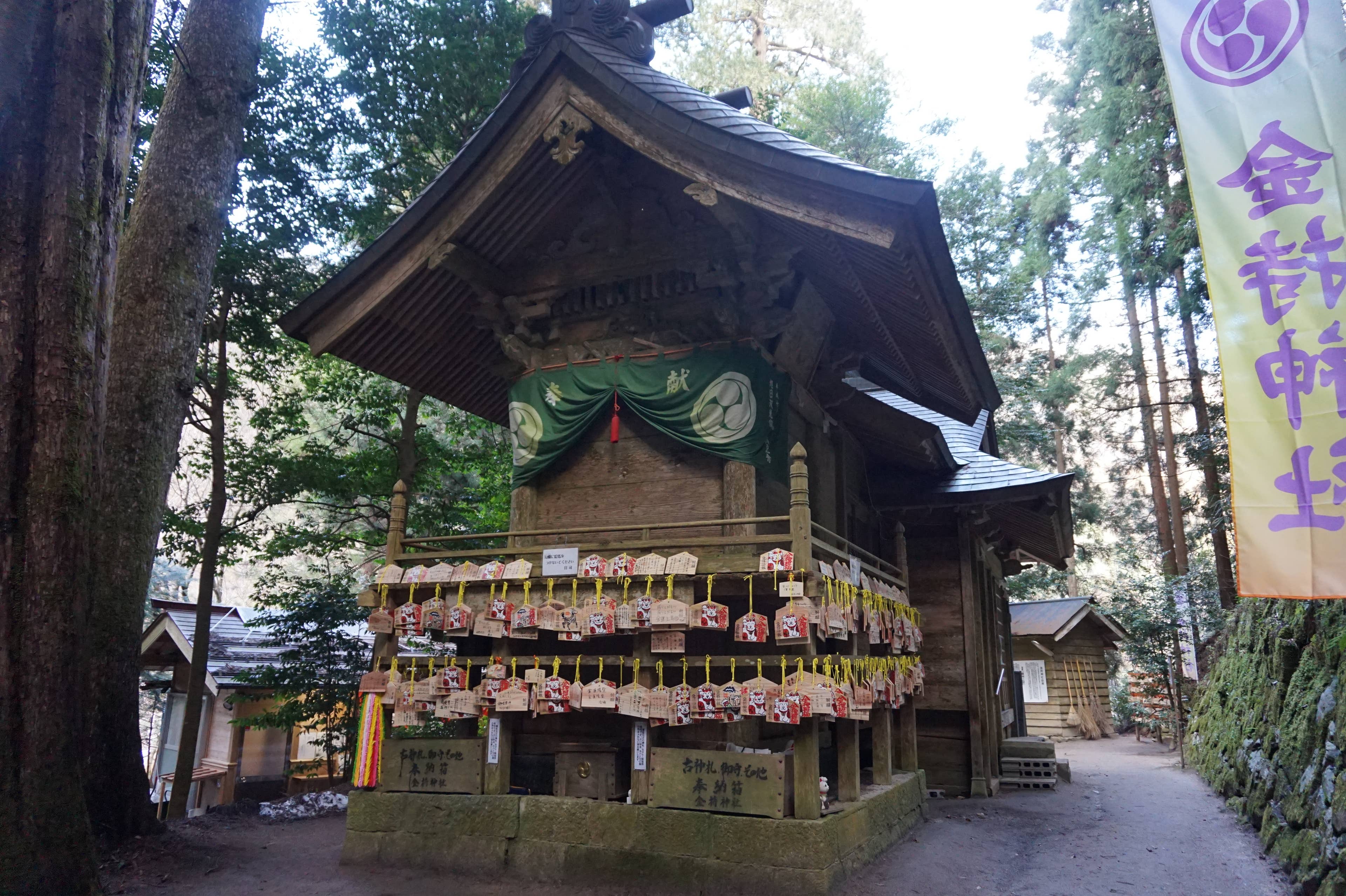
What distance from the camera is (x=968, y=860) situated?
285 inches

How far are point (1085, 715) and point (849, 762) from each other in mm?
19355

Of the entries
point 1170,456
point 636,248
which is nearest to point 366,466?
point 636,248

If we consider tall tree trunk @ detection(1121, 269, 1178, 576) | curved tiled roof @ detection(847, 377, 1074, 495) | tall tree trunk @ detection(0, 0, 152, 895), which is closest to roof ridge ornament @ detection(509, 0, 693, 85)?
tall tree trunk @ detection(0, 0, 152, 895)

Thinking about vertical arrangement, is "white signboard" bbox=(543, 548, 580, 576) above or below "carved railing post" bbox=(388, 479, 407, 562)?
below

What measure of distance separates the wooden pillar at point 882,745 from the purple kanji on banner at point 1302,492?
4.72 m

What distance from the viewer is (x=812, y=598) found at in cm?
606

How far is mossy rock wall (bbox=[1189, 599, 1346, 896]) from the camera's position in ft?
18.5

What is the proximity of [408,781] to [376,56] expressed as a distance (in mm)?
10731

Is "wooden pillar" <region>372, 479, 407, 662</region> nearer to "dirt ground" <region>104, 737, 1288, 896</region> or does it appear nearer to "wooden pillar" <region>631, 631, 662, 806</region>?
"dirt ground" <region>104, 737, 1288, 896</region>

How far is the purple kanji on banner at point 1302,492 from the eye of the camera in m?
4.07

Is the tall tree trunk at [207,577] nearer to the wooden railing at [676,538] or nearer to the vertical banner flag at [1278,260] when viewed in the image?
the wooden railing at [676,538]

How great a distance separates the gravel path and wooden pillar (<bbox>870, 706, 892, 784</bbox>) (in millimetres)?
618

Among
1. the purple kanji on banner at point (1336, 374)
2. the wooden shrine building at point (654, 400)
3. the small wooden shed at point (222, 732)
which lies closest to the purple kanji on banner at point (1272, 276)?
the purple kanji on banner at point (1336, 374)

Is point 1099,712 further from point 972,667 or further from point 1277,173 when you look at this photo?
point 1277,173
